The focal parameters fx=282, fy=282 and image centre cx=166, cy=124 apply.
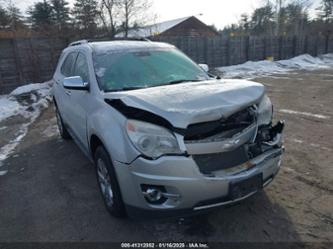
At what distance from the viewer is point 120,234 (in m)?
2.63

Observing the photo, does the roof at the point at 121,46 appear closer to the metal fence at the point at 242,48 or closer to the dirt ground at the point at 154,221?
the dirt ground at the point at 154,221

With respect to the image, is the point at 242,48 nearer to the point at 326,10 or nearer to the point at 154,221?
the point at 154,221

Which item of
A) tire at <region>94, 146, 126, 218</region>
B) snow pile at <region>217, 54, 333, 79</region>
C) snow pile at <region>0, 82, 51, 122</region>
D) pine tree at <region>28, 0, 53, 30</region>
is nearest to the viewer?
tire at <region>94, 146, 126, 218</region>

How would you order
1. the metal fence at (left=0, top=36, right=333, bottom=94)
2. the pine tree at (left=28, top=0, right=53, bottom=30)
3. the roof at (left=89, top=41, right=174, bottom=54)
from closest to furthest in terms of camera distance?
the roof at (left=89, top=41, right=174, bottom=54)
the metal fence at (left=0, top=36, right=333, bottom=94)
the pine tree at (left=28, top=0, right=53, bottom=30)

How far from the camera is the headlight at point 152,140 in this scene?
220cm

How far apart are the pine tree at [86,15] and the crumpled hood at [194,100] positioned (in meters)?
13.1

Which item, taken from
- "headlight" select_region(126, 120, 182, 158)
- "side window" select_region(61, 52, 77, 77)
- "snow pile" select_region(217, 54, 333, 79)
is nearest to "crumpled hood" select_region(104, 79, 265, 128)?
"headlight" select_region(126, 120, 182, 158)

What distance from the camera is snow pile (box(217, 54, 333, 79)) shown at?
53.7ft

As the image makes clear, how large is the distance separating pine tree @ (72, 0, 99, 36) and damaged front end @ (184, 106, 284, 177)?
13631 mm

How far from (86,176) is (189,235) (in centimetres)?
189

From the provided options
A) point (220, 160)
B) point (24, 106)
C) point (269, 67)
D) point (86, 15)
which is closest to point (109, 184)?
point (220, 160)

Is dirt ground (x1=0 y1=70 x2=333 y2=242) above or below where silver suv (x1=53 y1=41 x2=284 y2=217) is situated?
below

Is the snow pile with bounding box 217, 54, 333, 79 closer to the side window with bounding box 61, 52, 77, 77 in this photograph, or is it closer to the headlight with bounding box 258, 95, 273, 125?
the side window with bounding box 61, 52, 77, 77

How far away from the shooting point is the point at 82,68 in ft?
12.4
